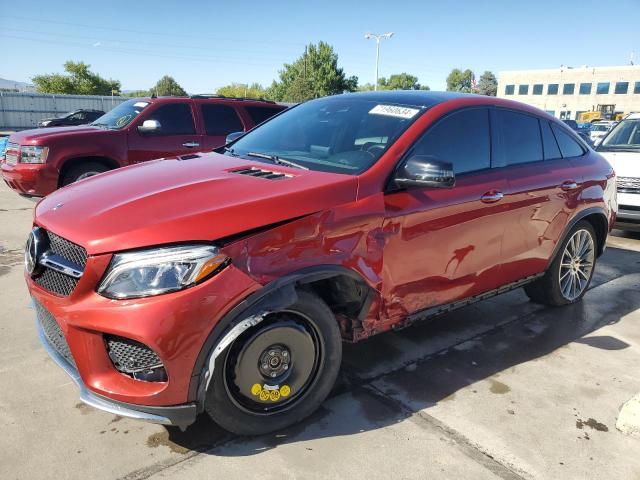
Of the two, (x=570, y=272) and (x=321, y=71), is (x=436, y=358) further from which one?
(x=321, y=71)

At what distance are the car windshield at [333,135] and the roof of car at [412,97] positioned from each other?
0.07m

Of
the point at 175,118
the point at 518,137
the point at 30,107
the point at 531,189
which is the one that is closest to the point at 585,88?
the point at 30,107

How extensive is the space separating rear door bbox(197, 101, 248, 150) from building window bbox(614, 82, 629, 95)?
239 ft

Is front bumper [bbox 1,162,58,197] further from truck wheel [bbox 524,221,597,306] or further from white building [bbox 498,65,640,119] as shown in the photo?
white building [bbox 498,65,640,119]

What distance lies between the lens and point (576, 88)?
235 ft

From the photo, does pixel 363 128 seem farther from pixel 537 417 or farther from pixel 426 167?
pixel 537 417

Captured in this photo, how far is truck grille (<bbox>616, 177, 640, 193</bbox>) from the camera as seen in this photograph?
7.12 m

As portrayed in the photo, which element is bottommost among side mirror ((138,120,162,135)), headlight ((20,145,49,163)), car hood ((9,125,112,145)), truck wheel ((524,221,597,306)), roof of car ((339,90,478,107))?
truck wheel ((524,221,597,306))

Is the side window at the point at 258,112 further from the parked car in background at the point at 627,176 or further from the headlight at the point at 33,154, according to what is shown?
the parked car in background at the point at 627,176

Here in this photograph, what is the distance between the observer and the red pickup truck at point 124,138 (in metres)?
7.09

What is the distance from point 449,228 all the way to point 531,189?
1.01 meters

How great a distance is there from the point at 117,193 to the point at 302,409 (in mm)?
1475

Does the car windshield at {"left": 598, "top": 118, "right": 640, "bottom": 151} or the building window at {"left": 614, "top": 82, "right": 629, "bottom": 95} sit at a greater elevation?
the building window at {"left": 614, "top": 82, "right": 629, "bottom": 95}

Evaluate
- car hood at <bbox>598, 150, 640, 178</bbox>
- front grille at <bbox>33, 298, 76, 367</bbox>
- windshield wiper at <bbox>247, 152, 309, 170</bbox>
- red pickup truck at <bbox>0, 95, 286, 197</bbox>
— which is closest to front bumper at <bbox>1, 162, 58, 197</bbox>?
red pickup truck at <bbox>0, 95, 286, 197</bbox>
